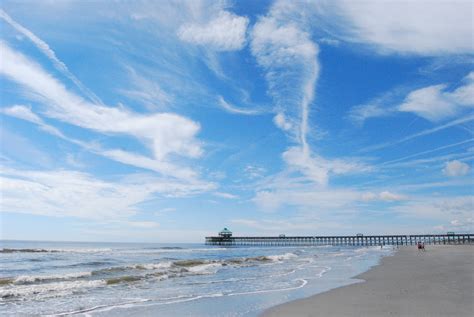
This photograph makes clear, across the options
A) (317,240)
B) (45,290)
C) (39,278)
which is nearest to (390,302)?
(45,290)

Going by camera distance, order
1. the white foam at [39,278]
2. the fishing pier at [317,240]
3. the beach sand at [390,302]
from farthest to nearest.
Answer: the fishing pier at [317,240] → the white foam at [39,278] → the beach sand at [390,302]

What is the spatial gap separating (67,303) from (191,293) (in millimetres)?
3822

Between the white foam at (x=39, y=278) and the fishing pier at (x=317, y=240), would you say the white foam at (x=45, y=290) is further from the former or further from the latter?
the fishing pier at (x=317, y=240)

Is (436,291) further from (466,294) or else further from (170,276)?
(170,276)

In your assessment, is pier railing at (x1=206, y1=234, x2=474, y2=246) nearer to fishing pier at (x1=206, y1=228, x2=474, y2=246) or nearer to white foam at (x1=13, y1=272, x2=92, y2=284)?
fishing pier at (x1=206, y1=228, x2=474, y2=246)

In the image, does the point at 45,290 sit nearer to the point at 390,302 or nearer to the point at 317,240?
the point at 390,302

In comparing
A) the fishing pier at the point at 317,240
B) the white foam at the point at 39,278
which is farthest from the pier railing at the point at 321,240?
the white foam at the point at 39,278

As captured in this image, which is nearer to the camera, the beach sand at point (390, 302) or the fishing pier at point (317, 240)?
the beach sand at point (390, 302)

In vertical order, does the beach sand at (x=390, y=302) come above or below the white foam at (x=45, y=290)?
above

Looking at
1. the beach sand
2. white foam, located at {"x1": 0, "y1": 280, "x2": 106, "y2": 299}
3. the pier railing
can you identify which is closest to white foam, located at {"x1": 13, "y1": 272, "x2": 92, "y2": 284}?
white foam, located at {"x1": 0, "y1": 280, "x2": 106, "y2": 299}

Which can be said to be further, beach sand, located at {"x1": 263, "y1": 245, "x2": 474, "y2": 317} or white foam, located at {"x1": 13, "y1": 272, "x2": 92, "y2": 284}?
white foam, located at {"x1": 13, "y1": 272, "x2": 92, "y2": 284}

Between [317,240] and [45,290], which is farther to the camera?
[317,240]

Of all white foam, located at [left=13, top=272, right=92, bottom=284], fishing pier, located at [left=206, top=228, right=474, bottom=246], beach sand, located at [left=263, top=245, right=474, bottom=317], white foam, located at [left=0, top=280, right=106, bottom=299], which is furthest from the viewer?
fishing pier, located at [left=206, top=228, right=474, bottom=246]

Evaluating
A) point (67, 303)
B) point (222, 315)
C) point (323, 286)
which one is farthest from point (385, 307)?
point (67, 303)
